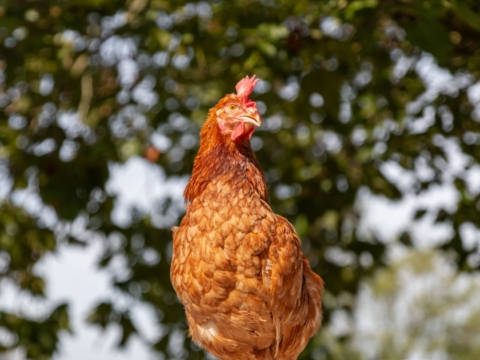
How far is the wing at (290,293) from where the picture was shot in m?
2.71

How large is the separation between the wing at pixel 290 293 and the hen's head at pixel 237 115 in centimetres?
40

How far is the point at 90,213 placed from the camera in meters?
Answer: 6.19

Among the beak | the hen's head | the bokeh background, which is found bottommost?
the bokeh background

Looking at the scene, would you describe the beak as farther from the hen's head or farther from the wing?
the wing

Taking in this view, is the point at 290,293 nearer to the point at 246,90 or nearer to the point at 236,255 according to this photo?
the point at 236,255

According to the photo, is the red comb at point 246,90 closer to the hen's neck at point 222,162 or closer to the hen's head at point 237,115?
the hen's head at point 237,115

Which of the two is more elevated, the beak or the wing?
the beak

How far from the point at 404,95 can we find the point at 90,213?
2.87m

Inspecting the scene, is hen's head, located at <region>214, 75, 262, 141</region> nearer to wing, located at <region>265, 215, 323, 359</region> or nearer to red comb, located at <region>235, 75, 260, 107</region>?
red comb, located at <region>235, 75, 260, 107</region>

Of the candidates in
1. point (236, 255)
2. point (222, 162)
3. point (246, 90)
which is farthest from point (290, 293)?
point (246, 90)

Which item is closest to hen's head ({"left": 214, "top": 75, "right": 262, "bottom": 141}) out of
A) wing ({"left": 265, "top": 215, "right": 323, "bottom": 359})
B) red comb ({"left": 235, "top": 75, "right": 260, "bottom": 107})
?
red comb ({"left": 235, "top": 75, "right": 260, "bottom": 107})

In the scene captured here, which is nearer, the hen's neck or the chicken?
the chicken

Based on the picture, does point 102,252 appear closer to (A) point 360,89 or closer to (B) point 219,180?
(A) point 360,89

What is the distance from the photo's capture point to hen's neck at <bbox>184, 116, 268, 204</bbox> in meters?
2.82
